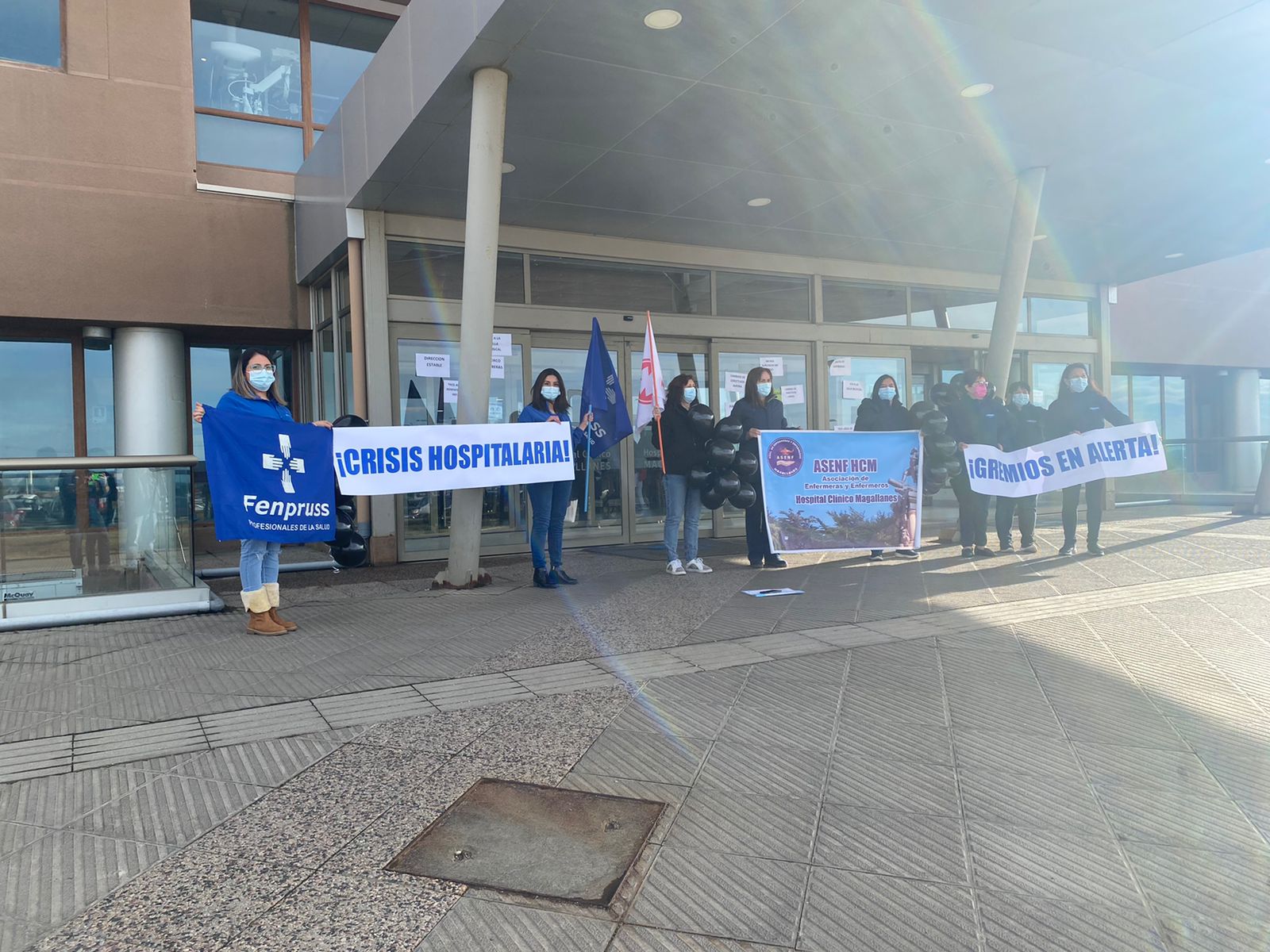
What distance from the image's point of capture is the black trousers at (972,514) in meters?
9.28

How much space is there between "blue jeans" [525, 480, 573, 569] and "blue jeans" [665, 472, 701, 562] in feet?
3.27

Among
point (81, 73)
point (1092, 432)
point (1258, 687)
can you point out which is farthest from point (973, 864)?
point (81, 73)

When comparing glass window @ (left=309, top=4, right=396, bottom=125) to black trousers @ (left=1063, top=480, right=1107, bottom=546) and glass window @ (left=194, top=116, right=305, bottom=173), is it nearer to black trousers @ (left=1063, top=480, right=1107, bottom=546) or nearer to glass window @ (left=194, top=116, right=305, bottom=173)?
glass window @ (left=194, top=116, right=305, bottom=173)

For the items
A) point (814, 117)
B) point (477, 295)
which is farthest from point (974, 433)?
point (477, 295)

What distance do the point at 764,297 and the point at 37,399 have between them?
9.38 meters

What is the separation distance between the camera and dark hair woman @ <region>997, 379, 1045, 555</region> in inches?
370

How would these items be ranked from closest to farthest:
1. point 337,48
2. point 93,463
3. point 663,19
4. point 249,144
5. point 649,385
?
1. point 663,19
2. point 93,463
3. point 649,385
4. point 249,144
5. point 337,48

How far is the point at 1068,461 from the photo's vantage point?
916cm

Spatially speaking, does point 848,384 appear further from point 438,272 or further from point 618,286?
point 438,272

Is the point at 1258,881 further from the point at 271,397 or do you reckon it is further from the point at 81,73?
the point at 81,73

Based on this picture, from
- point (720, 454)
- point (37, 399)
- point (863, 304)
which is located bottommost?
point (720, 454)

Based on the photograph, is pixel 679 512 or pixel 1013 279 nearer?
pixel 679 512

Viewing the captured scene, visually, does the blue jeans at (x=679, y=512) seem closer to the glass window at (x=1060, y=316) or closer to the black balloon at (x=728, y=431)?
the black balloon at (x=728, y=431)

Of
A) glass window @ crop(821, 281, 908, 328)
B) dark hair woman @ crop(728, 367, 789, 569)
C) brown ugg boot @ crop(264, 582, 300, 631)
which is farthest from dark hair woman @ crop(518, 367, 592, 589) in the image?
glass window @ crop(821, 281, 908, 328)
